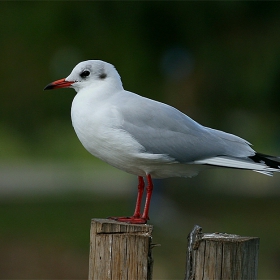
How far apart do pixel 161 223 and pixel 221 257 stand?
9984 mm

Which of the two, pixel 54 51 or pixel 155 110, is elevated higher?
pixel 54 51

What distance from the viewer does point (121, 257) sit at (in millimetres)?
4352

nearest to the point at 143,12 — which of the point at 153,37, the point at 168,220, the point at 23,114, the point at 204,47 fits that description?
the point at 153,37

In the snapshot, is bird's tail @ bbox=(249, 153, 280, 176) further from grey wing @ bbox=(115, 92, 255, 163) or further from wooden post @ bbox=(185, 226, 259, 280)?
wooden post @ bbox=(185, 226, 259, 280)

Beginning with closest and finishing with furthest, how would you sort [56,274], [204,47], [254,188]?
[56,274]
[204,47]
[254,188]

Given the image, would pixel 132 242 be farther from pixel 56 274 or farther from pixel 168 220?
pixel 168 220

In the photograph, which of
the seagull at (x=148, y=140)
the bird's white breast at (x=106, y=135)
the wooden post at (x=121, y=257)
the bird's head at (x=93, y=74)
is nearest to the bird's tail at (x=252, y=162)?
the seagull at (x=148, y=140)

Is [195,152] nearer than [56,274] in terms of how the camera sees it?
Yes

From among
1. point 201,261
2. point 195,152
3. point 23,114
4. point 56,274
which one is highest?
point 23,114

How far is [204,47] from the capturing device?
37.0ft

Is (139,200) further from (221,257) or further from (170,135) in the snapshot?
(221,257)

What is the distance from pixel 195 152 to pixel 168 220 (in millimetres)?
9019

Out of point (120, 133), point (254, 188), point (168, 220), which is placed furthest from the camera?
point (254, 188)

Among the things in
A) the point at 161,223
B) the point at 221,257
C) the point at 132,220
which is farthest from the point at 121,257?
the point at 161,223
